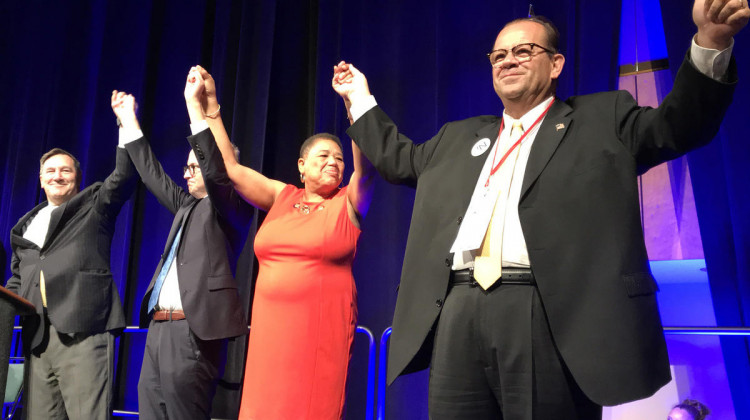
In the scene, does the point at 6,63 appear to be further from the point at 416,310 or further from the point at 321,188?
the point at 416,310

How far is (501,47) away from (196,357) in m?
1.65

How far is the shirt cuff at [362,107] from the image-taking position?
1689 mm

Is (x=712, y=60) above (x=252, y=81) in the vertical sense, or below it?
below

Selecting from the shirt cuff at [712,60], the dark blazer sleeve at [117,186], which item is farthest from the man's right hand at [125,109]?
the shirt cuff at [712,60]

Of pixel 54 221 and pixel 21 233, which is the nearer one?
pixel 54 221

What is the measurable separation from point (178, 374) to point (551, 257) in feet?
5.59

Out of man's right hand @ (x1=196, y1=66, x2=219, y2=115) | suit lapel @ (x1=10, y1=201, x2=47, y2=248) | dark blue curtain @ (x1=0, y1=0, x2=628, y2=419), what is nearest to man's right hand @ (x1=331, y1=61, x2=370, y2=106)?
man's right hand @ (x1=196, y1=66, x2=219, y2=115)

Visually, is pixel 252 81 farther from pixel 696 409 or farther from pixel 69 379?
pixel 696 409

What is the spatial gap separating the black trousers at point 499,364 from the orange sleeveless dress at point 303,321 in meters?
0.88

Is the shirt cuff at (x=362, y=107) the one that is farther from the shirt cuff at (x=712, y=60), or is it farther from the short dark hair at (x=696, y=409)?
the short dark hair at (x=696, y=409)

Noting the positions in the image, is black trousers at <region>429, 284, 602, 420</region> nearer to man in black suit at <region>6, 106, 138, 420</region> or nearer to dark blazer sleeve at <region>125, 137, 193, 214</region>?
dark blazer sleeve at <region>125, 137, 193, 214</region>

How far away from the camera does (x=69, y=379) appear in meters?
2.84

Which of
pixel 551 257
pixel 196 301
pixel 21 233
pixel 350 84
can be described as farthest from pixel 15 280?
pixel 551 257

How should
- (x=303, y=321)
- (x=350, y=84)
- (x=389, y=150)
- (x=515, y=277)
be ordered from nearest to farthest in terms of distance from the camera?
(x=515, y=277), (x=389, y=150), (x=350, y=84), (x=303, y=321)
